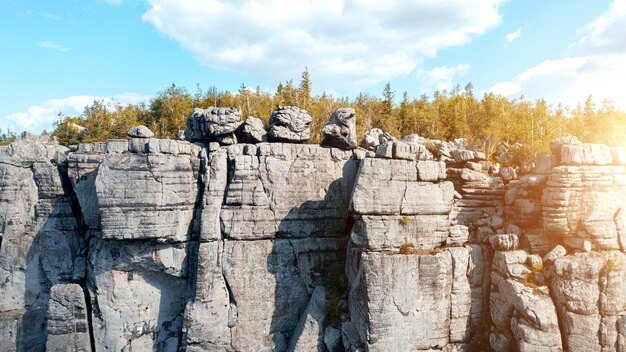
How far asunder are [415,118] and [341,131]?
1677 cm

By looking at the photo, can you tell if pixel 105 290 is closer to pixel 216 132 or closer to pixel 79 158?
pixel 79 158

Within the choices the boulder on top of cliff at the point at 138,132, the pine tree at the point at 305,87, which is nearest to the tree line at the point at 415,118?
the pine tree at the point at 305,87

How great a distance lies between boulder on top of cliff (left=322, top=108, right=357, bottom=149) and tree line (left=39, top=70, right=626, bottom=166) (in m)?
9.91

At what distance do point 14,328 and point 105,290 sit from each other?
5.65 meters

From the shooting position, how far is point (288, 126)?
16.9 metres

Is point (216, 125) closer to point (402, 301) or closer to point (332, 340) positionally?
point (332, 340)

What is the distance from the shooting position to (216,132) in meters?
16.5

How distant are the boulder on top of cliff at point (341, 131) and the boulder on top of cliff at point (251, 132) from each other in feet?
10.2

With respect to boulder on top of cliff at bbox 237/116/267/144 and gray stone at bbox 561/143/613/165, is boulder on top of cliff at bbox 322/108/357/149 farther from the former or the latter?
gray stone at bbox 561/143/613/165

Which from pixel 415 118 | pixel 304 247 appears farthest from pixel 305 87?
pixel 304 247

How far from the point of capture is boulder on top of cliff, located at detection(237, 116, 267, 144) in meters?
16.7

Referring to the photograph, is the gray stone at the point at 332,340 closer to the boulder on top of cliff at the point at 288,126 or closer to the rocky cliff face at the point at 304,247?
the rocky cliff face at the point at 304,247

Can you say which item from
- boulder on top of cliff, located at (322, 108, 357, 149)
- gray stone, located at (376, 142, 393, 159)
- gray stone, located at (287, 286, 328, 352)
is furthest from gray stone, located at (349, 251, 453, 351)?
boulder on top of cliff, located at (322, 108, 357, 149)

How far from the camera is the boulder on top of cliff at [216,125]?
1653 cm
